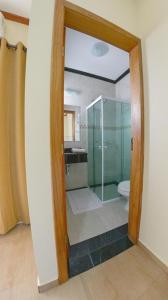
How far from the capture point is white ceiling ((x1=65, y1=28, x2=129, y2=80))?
1.70 meters

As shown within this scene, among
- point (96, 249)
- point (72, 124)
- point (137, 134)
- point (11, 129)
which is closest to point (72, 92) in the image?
point (72, 124)

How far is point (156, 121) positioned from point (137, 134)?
0.62 feet

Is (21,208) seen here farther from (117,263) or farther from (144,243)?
(144,243)

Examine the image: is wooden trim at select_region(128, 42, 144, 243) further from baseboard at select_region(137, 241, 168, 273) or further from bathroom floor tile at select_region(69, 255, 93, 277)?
bathroom floor tile at select_region(69, 255, 93, 277)

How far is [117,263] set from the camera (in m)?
1.13

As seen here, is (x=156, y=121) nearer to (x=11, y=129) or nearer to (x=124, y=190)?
(x=124, y=190)

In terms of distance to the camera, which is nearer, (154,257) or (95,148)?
(154,257)

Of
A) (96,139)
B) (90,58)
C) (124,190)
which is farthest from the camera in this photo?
(96,139)

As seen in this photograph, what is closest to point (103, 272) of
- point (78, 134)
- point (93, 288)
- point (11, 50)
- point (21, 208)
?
point (93, 288)

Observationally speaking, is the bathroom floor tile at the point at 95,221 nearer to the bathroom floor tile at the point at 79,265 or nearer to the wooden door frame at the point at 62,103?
the bathroom floor tile at the point at 79,265

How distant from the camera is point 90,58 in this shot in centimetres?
212

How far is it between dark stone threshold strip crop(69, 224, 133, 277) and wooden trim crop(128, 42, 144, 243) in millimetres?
162

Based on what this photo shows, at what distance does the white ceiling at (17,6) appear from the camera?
1.32 metres

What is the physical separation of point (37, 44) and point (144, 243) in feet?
6.02
